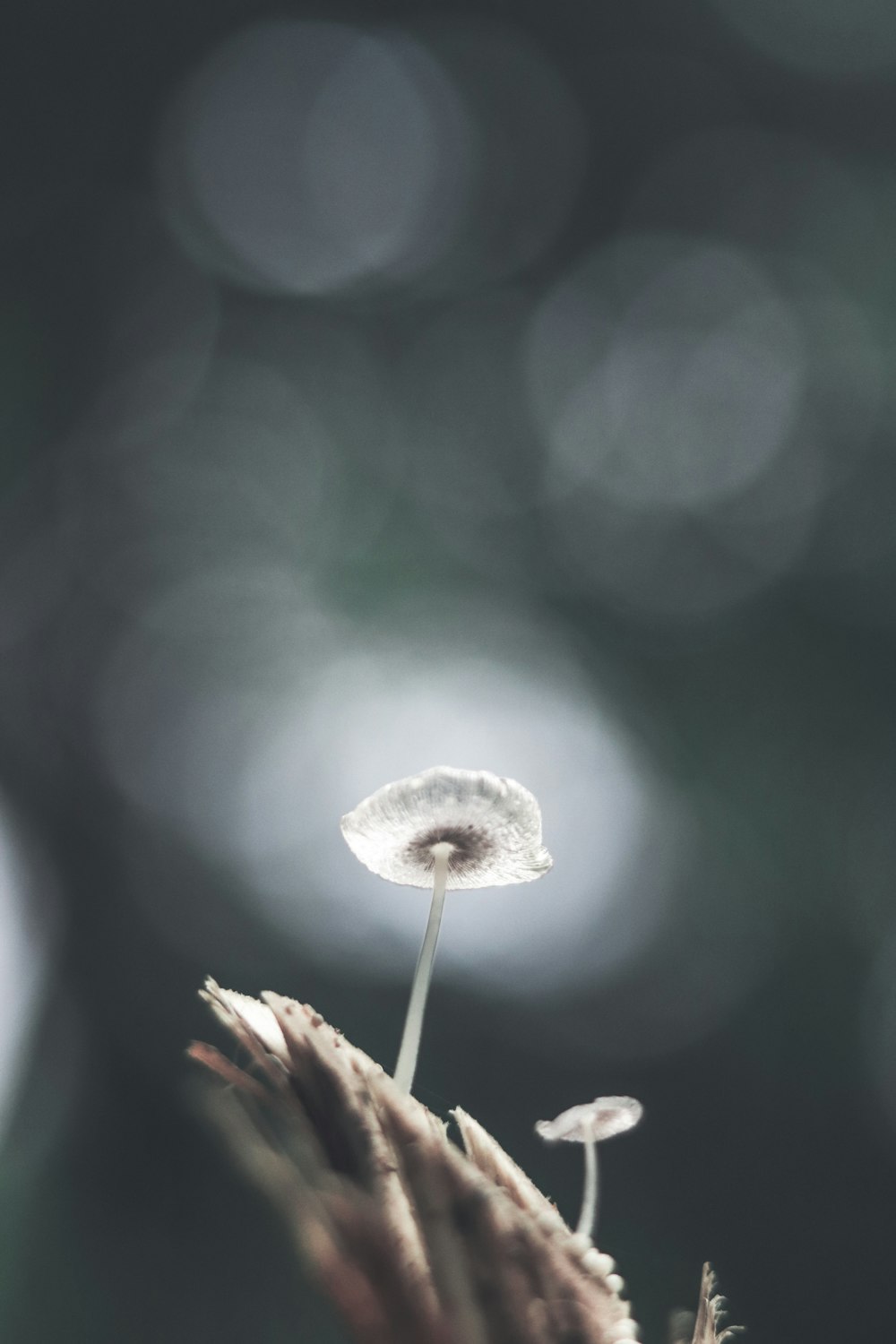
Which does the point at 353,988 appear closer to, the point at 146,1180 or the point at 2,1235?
the point at 146,1180

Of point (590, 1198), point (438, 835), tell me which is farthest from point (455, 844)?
point (590, 1198)

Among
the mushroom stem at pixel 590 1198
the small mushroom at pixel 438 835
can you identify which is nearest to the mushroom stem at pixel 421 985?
the small mushroom at pixel 438 835

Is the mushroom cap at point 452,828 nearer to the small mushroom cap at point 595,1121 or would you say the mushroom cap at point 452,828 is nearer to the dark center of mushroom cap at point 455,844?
the dark center of mushroom cap at point 455,844

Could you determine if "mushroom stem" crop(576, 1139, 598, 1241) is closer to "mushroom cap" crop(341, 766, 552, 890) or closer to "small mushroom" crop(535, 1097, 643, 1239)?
"small mushroom" crop(535, 1097, 643, 1239)

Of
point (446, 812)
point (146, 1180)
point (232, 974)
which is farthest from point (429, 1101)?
point (146, 1180)

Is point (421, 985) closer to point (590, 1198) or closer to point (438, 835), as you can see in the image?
point (438, 835)

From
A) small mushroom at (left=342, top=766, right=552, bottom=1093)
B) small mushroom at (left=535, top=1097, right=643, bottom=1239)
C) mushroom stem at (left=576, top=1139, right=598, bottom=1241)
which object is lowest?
mushroom stem at (left=576, top=1139, right=598, bottom=1241)

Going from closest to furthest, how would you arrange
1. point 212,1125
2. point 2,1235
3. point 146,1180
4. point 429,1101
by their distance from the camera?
point 212,1125
point 429,1101
point 2,1235
point 146,1180

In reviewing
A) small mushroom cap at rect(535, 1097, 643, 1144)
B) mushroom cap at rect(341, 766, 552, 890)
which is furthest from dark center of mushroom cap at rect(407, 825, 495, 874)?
small mushroom cap at rect(535, 1097, 643, 1144)
